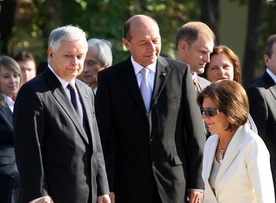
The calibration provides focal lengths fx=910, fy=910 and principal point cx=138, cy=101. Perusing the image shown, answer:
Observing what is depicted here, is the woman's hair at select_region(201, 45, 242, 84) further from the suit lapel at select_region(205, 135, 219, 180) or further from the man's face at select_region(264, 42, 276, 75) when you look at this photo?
the suit lapel at select_region(205, 135, 219, 180)

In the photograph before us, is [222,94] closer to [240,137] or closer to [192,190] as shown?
[240,137]

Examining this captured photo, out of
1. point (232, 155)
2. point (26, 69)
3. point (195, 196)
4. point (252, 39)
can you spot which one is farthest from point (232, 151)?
point (252, 39)

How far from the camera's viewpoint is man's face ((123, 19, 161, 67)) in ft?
24.9

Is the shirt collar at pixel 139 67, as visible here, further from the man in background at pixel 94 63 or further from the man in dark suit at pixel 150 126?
the man in background at pixel 94 63

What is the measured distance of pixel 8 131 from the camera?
915 centimetres

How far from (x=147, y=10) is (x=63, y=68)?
391 inches

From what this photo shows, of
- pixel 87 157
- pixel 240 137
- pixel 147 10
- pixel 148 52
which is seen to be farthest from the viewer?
pixel 147 10

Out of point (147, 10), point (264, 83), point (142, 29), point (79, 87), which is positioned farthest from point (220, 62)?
point (147, 10)

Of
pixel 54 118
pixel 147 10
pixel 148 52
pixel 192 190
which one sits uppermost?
pixel 147 10

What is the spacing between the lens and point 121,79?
302 inches

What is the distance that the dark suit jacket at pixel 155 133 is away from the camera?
7.47 meters

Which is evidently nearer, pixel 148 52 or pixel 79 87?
pixel 79 87

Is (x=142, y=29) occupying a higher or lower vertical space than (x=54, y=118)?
higher

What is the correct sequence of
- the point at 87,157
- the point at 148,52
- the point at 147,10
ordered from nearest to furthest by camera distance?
the point at 87,157, the point at 148,52, the point at 147,10
